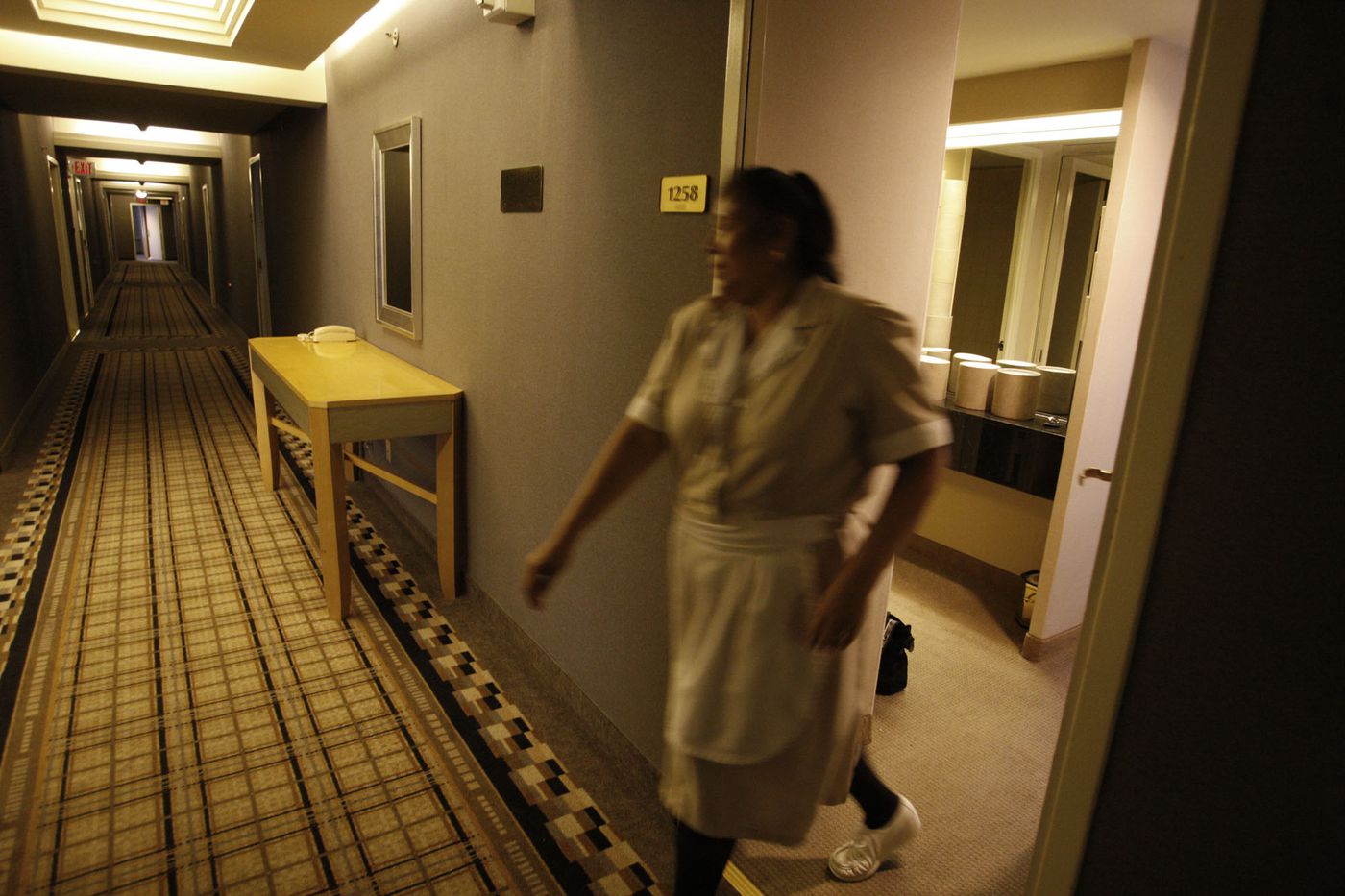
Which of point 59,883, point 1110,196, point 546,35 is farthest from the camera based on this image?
point 1110,196

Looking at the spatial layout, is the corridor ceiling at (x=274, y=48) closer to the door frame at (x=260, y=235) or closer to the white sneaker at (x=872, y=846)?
the door frame at (x=260, y=235)

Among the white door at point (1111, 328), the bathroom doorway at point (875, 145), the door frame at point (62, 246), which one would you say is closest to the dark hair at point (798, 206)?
the bathroom doorway at point (875, 145)

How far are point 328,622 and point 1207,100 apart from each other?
9.98ft

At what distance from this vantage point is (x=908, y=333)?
49.6 inches

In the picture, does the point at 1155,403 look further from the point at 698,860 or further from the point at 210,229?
the point at 210,229

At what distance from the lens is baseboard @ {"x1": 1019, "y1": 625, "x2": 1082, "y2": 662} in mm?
2994

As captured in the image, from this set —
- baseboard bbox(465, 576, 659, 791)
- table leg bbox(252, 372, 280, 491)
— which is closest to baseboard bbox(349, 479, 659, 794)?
baseboard bbox(465, 576, 659, 791)

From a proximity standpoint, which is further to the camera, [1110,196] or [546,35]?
[1110,196]

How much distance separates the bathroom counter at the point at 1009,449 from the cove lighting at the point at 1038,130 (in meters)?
1.09

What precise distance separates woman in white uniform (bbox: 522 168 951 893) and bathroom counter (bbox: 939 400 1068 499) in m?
1.86

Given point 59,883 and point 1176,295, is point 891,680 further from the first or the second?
point 59,883

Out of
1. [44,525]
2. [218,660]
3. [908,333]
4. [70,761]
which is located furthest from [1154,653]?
[44,525]

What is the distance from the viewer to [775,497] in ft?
4.18

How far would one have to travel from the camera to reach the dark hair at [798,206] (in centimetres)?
128
